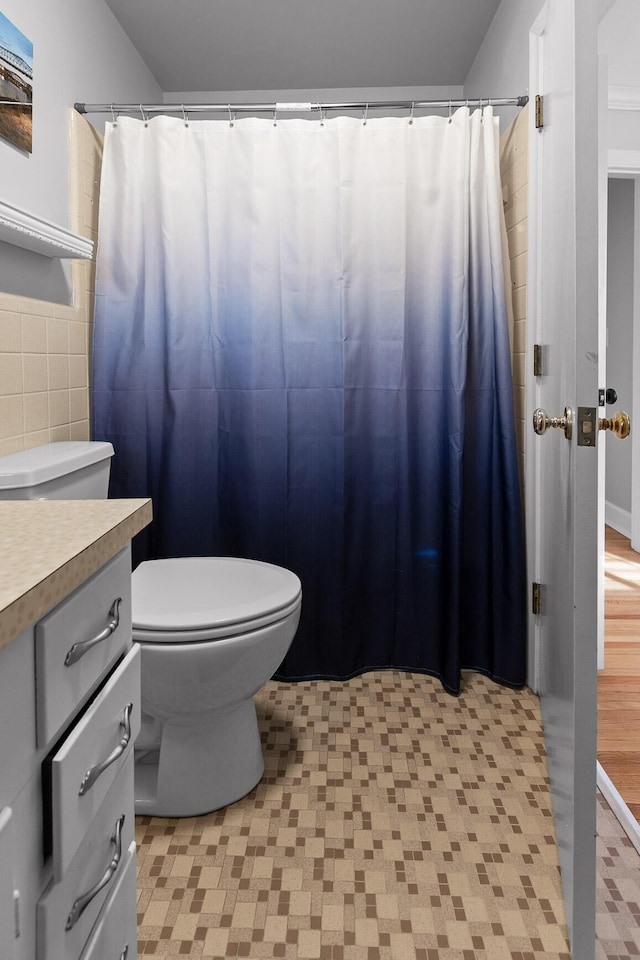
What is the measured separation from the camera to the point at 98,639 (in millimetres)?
736

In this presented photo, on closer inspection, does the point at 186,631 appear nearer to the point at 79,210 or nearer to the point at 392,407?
the point at 392,407

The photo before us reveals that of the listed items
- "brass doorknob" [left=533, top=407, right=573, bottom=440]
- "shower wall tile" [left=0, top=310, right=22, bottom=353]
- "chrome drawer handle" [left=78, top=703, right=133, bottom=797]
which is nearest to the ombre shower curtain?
"shower wall tile" [left=0, top=310, right=22, bottom=353]

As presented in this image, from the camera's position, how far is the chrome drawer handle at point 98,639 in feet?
2.23

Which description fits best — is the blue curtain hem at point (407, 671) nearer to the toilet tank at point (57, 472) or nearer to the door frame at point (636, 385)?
the toilet tank at point (57, 472)

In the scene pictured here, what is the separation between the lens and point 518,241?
7.25 ft

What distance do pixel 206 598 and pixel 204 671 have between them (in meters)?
0.19

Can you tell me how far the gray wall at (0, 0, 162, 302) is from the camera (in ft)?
5.90

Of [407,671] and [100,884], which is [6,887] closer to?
[100,884]

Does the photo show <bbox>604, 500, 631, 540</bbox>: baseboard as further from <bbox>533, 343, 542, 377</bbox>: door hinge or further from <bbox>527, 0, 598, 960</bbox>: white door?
<bbox>527, 0, 598, 960</bbox>: white door

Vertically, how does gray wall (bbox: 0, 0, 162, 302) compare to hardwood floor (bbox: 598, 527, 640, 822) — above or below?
above

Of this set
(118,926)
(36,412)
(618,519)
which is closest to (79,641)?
(118,926)

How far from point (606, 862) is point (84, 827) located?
1192 millimetres

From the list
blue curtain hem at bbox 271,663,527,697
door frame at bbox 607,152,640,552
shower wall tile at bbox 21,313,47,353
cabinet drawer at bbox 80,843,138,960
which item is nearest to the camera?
cabinet drawer at bbox 80,843,138,960

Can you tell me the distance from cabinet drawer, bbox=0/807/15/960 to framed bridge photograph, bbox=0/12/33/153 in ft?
5.60
